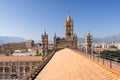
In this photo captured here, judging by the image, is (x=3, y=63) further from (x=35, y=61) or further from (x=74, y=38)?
(x=74, y=38)

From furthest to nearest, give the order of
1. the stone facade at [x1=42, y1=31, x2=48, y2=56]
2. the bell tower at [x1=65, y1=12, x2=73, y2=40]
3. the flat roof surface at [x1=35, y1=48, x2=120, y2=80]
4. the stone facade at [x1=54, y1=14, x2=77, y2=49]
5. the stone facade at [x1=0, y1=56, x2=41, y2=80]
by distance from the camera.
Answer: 1. the stone facade at [x1=0, y1=56, x2=41, y2=80]
2. the bell tower at [x1=65, y1=12, x2=73, y2=40]
3. the stone facade at [x1=42, y1=31, x2=48, y2=56]
4. the stone facade at [x1=54, y1=14, x2=77, y2=49]
5. the flat roof surface at [x1=35, y1=48, x2=120, y2=80]

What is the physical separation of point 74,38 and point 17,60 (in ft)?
92.9

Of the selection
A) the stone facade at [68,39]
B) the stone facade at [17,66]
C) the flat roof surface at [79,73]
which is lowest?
the stone facade at [17,66]

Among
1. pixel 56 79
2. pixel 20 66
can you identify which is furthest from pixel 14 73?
pixel 56 79

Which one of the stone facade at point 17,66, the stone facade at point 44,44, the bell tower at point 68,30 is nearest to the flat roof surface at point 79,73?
the stone facade at point 44,44

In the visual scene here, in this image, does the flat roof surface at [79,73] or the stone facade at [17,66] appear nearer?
the flat roof surface at [79,73]

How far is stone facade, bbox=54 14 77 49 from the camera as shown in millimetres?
57000

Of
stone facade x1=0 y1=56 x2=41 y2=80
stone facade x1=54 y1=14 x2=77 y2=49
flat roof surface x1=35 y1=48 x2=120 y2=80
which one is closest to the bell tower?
stone facade x1=54 y1=14 x2=77 y2=49

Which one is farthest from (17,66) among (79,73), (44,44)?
(79,73)

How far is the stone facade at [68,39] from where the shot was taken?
57.0 metres

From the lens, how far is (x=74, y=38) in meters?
57.3

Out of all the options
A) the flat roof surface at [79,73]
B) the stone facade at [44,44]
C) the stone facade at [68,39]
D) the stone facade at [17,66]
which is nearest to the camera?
the flat roof surface at [79,73]

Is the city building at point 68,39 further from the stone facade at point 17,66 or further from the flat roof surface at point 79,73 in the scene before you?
the flat roof surface at point 79,73

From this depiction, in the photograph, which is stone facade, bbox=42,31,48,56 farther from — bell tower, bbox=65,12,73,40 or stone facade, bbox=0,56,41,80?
stone facade, bbox=0,56,41,80
